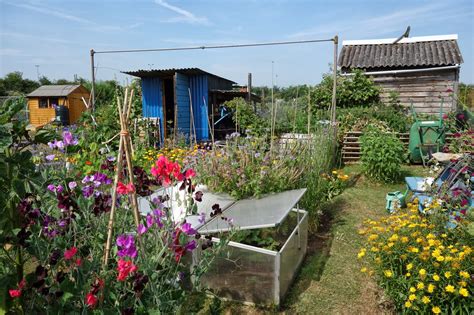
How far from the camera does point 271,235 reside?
3.38m

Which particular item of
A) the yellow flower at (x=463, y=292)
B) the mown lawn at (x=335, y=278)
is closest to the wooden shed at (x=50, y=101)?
the mown lawn at (x=335, y=278)

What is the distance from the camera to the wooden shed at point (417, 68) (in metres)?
10.9

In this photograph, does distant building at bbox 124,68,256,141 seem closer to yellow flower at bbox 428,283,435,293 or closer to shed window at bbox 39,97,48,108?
yellow flower at bbox 428,283,435,293

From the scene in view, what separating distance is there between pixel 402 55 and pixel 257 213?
36.0 ft

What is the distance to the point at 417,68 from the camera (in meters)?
11.3

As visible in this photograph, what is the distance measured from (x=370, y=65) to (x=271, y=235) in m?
10.0

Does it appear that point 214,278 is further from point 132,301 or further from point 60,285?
point 60,285

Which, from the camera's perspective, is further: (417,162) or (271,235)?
(417,162)

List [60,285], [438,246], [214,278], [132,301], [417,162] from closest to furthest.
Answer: [60,285] < [132,301] < [438,246] < [214,278] < [417,162]

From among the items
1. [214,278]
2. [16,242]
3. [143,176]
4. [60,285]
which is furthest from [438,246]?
[16,242]

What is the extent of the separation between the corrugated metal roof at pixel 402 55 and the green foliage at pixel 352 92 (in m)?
0.89

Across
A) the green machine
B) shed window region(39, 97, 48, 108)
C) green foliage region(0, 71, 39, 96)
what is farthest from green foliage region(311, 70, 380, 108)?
green foliage region(0, 71, 39, 96)

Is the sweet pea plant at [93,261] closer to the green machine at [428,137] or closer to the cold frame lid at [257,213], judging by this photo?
the cold frame lid at [257,213]

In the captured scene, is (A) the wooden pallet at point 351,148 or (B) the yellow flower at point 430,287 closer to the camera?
(B) the yellow flower at point 430,287
